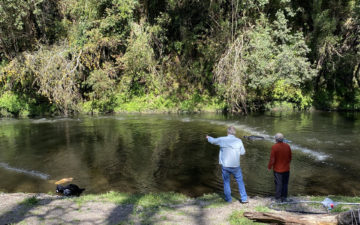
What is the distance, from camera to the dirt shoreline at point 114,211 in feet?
22.8

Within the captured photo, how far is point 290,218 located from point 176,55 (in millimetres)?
25912

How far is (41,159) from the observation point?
47.1ft

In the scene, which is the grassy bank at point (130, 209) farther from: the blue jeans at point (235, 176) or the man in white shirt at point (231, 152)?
the man in white shirt at point (231, 152)

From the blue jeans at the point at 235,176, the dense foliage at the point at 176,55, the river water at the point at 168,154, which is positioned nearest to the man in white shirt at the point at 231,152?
the blue jeans at the point at 235,176

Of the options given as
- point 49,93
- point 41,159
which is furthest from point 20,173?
point 49,93

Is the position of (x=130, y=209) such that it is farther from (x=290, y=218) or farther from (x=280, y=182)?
(x=280, y=182)

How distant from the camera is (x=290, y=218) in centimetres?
620

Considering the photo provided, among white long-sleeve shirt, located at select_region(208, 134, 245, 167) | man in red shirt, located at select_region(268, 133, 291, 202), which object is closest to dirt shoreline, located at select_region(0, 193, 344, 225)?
man in red shirt, located at select_region(268, 133, 291, 202)

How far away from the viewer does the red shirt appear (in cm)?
801

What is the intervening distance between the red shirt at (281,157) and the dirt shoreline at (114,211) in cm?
92

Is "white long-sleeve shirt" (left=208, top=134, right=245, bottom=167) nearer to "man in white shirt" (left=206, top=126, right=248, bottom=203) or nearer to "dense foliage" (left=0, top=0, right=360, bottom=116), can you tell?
"man in white shirt" (left=206, top=126, right=248, bottom=203)

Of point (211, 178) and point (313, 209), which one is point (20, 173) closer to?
point (211, 178)

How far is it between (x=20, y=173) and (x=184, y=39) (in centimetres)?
2030

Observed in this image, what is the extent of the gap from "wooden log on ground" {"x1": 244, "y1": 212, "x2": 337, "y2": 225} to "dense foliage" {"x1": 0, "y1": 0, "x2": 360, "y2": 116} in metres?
18.0
